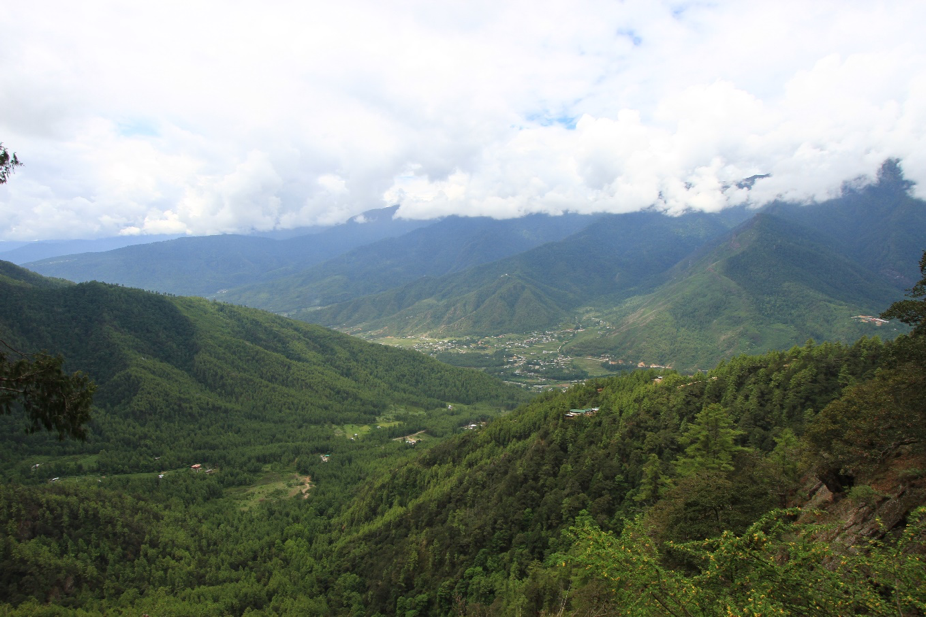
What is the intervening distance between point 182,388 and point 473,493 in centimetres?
12776

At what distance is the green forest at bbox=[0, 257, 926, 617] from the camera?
16078 mm

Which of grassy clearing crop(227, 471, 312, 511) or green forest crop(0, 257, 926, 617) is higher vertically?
green forest crop(0, 257, 926, 617)

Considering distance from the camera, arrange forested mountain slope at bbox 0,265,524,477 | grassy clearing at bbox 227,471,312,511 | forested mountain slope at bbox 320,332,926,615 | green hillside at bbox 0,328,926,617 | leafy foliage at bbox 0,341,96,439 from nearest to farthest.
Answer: green hillside at bbox 0,328,926,617 < forested mountain slope at bbox 320,332,926,615 < leafy foliage at bbox 0,341,96,439 < grassy clearing at bbox 227,471,312,511 < forested mountain slope at bbox 0,265,524,477

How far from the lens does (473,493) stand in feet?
217

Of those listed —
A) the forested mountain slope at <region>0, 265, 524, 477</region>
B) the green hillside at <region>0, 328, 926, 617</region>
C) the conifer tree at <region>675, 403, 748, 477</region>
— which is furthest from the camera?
the forested mountain slope at <region>0, 265, 524, 477</region>

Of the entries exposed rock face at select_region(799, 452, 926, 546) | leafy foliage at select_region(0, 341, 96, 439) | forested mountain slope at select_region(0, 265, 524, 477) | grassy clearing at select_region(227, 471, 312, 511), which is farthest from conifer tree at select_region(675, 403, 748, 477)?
forested mountain slope at select_region(0, 265, 524, 477)

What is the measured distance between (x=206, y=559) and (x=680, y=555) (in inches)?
3315

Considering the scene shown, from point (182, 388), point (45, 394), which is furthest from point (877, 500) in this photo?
point (182, 388)

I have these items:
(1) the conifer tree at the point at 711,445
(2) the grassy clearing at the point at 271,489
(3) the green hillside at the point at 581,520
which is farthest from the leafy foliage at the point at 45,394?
(2) the grassy clearing at the point at 271,489

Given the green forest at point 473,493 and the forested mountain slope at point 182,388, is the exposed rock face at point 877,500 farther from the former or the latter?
the forested mountain slope at point 182,388

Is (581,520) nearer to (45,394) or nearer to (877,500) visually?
(877,500)

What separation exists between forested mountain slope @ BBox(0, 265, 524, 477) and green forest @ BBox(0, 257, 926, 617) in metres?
0.89

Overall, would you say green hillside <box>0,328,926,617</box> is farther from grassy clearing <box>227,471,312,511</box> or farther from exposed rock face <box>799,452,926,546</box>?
grassy clearing <box>227,471,312,511</box>

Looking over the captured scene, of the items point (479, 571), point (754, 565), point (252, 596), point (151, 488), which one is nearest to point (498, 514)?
point (479, 571)
